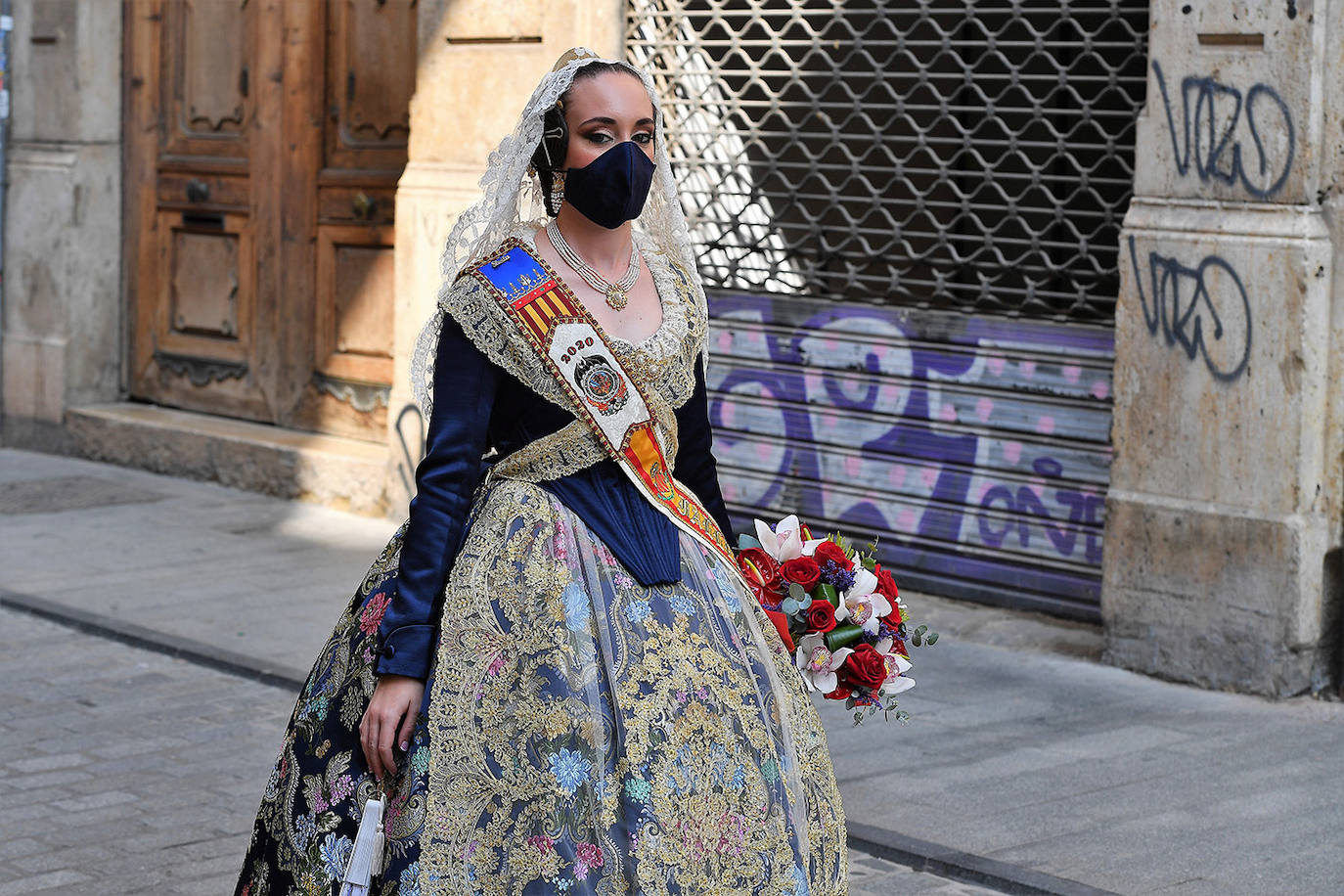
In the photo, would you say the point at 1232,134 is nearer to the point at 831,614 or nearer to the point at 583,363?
the point at 831,614

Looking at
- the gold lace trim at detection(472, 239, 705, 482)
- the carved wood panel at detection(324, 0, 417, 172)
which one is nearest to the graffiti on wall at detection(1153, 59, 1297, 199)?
the gold lace trim at detection(472, 239, 705, 482)

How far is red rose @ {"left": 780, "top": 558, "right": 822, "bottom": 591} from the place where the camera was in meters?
3.36

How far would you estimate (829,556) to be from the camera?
3430mm

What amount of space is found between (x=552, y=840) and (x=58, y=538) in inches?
255

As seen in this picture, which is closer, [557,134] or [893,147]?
[557,134]

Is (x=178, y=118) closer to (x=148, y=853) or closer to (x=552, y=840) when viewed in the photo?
(x=148, y=853)

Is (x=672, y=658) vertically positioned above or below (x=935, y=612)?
above

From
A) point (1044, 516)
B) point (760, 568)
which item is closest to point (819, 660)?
point (760, 568)

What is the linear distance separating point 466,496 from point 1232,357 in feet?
13.2

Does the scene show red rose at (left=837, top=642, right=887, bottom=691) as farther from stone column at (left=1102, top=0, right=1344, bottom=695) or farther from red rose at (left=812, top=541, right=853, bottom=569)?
stone column at (left=1102, top=0, right=1344, bottom=695)

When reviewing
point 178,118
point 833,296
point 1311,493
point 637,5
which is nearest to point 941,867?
point 1311,493

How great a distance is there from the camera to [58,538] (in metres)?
8.79

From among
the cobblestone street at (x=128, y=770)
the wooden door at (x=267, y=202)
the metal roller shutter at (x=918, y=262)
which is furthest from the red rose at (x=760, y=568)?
the wooden door at (x=267, y=202)

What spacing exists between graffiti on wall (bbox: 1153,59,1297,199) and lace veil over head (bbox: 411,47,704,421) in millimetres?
3448
